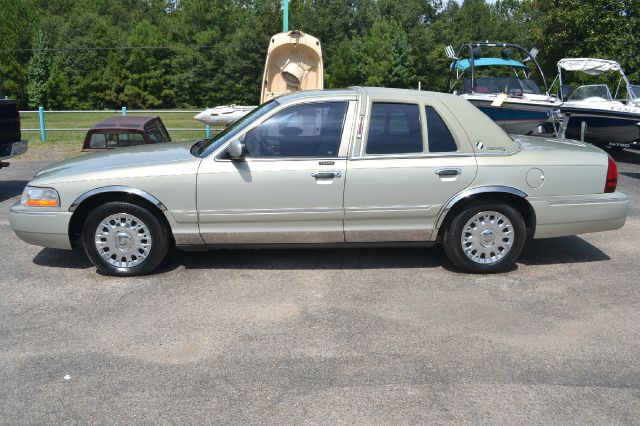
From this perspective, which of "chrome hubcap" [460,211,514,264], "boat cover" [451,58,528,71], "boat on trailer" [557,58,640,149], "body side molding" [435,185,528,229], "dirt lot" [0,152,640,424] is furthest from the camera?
"boat cover" [451,58,528,71]

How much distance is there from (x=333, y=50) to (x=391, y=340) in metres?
51.9

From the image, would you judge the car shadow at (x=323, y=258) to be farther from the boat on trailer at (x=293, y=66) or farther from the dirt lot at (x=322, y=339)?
the boat on trailer at (x=293, y=66)

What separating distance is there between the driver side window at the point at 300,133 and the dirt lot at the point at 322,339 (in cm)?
112

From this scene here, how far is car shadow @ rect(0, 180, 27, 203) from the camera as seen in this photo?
33.2 ft

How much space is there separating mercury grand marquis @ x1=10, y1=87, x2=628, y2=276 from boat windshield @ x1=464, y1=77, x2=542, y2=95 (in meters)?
8.92

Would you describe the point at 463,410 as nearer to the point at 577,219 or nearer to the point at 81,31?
the point at 577,219

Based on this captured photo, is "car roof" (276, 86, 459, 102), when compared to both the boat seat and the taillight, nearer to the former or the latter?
the taillight

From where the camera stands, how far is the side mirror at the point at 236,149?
566 centimetres

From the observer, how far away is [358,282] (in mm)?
5883

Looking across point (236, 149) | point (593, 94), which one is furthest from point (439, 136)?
point (593, 94)

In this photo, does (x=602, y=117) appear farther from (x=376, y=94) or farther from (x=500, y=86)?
(x=376, y=94)

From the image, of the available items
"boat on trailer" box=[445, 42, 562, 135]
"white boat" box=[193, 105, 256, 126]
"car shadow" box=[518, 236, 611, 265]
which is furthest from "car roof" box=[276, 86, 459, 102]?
"white boat" box=[193, 105, 256, 126]

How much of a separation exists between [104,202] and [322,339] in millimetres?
2498

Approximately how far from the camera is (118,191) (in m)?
5.80
